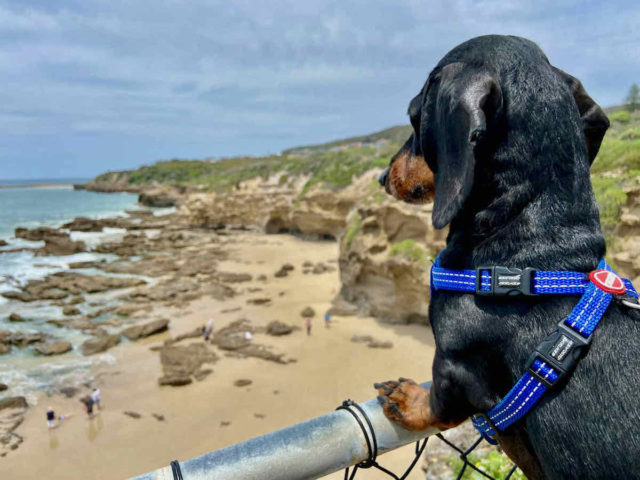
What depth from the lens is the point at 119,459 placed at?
32.8 ft

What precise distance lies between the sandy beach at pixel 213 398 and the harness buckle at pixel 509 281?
25.7 ft

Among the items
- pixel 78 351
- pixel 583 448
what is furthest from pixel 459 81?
pixel 78 351

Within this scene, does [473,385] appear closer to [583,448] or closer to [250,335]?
Result: [583,448]

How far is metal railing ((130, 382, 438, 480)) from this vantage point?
126 cm

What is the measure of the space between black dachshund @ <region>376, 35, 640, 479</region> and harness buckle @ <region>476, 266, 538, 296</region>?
0.05 meters

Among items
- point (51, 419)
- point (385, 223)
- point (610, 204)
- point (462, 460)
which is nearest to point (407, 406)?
point (462, 460)

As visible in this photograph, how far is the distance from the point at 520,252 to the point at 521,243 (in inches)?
1.3

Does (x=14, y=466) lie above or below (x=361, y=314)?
below

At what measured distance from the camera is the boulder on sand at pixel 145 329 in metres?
16.8

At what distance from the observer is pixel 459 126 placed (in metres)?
1.52

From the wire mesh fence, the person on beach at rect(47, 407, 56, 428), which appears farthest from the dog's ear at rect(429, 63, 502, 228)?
the person on beach at rect(47, 407, 56, 428)

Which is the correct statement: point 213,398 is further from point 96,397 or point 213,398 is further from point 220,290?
point 220,290

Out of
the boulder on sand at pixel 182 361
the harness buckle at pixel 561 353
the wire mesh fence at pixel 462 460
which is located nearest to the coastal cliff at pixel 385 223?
the harness buckle at pixel 561 353

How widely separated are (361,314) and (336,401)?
563 cm
